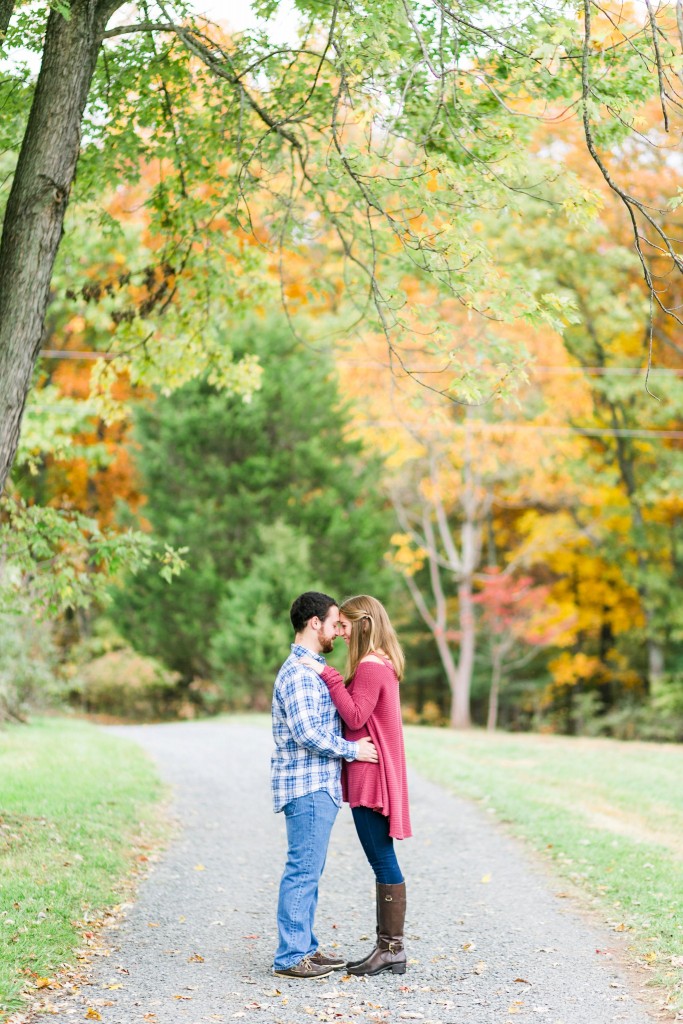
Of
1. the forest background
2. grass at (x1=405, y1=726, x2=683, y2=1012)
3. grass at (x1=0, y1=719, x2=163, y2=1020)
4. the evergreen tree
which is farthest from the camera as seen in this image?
the evergreen tree

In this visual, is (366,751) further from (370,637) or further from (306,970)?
(306,970)

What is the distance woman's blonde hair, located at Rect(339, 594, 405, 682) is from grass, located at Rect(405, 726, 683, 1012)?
203 centimetres

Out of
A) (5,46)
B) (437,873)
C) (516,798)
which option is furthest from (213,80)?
(516,798)

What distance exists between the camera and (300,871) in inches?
191

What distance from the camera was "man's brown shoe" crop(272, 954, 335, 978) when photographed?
16.0ft

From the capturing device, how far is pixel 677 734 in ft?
73.2

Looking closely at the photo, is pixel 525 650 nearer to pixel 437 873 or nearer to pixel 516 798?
pixel 516 798

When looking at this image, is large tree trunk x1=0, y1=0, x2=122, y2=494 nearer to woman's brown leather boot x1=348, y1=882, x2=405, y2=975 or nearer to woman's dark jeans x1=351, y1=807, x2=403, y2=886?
woman's dark jeans x1=351, y1=807, x2=403, y2=886

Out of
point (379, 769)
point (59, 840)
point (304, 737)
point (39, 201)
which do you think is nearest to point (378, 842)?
point (379, 769)

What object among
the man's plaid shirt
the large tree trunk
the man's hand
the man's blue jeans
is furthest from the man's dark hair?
the large tree trunk

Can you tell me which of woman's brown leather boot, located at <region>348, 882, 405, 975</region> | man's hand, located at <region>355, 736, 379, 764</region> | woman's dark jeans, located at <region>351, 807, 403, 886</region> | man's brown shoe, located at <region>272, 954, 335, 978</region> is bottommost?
man's brown shoe, located at <region>272, 954, 335, 978</region>

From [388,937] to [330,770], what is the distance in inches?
35.7

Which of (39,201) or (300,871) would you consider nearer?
(300,871)

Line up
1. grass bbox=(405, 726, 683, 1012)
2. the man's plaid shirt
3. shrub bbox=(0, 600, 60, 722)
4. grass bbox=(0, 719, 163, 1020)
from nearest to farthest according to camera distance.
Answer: the man's plaid shirt
grass bbox=(0, 719, 163, 1020)
grass bbox=(405, 726, 683, 1012)
shrub bbox=(0, 600, 60, 722)
